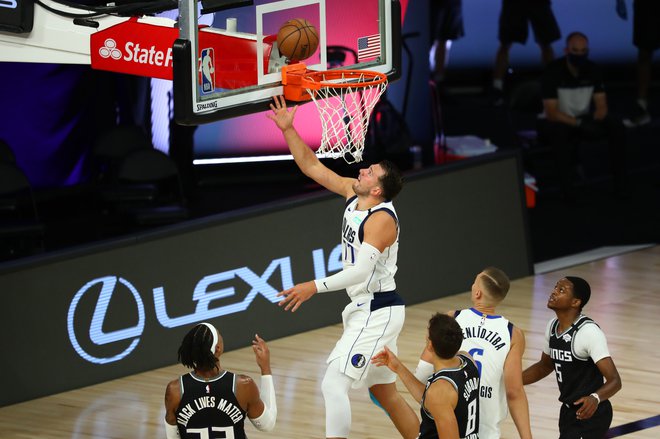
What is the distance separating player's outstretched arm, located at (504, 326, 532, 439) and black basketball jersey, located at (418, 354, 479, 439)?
0.55 metres

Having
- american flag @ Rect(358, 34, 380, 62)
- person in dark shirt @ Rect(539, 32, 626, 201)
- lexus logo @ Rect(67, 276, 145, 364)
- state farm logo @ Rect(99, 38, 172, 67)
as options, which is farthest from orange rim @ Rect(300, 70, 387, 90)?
person in dark shirt @ Rect(539, 32, 626, 201)

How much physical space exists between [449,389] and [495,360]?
780mm

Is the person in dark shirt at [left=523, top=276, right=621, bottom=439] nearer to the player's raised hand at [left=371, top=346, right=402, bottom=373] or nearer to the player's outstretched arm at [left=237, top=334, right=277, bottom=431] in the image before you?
the player's raised hand at [left=371, top=346, right=402, bottom=373]

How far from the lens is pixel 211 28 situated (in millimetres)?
6977

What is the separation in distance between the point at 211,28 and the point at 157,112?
6.84 m

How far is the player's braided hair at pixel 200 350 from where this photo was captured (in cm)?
574

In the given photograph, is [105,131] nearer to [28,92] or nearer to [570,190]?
[28,92]

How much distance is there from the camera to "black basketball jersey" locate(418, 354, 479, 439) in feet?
18.5

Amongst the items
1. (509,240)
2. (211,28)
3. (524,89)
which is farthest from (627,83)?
(211,28)

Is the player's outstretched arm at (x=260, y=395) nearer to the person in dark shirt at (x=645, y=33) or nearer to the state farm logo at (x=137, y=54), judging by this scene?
the state farm logo at (x=137, y=54)

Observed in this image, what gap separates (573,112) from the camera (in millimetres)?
14320

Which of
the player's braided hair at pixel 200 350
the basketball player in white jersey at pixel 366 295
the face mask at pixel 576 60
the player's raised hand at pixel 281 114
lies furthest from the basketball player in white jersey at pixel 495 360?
the face mask at pixel 576 60

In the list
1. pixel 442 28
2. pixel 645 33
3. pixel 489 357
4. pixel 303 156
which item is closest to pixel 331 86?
pixel 303 156

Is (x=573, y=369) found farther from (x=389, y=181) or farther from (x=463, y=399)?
(x=389, y=181)
